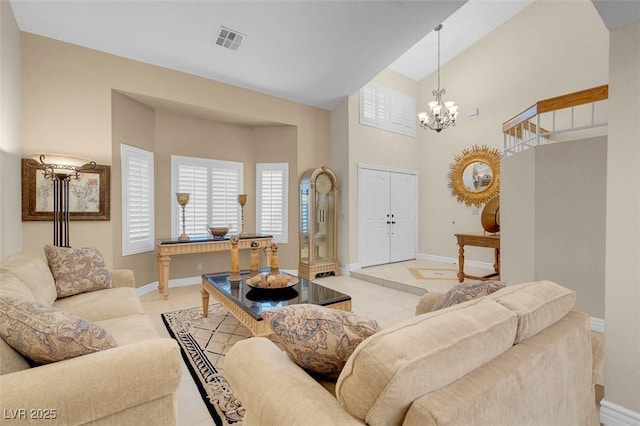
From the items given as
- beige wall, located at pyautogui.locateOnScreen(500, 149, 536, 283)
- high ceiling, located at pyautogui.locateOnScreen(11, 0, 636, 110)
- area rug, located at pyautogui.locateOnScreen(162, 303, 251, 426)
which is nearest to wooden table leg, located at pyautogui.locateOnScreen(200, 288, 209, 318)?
area rug, located at pyautogui.locateOnScreen(162, 303, 251, 426)

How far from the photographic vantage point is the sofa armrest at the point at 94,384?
3.39 feet

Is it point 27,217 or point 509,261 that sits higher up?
point 27,217

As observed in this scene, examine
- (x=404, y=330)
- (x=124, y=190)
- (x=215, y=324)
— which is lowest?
(x=215, y=324)

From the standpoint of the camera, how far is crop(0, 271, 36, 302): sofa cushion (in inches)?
62.6

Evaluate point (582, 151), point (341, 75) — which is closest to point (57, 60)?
point (341, 75)

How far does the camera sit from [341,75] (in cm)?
490

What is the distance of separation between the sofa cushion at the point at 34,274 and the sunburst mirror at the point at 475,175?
649cm

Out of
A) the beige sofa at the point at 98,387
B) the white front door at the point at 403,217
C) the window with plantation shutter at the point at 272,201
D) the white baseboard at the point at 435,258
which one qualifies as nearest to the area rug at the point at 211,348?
the beige sofa at the point at 98,387

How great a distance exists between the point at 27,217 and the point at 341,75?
4594mm

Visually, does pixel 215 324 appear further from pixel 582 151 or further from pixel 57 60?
pixel 582 151

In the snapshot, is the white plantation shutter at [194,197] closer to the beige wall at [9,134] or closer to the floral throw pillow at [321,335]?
the beige wall at [9,134]

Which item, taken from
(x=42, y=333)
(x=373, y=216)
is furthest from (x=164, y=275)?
(x=373, y=216)

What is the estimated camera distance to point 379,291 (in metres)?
Result: 4.66

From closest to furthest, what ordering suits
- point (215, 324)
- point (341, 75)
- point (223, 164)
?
point (215, 324) < point (341, 75) < point (223, 164)
